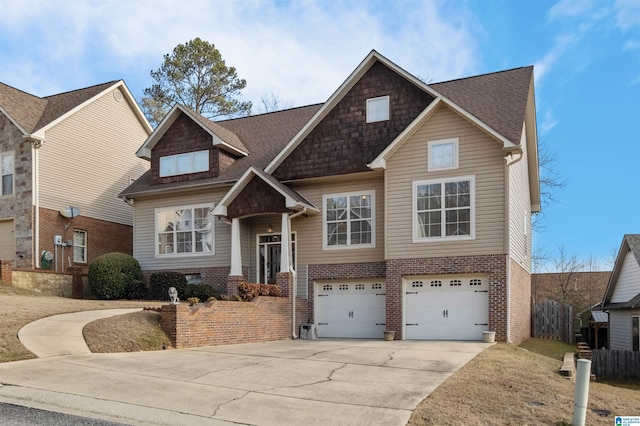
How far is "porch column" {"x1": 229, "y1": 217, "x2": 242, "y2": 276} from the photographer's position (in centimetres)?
1877

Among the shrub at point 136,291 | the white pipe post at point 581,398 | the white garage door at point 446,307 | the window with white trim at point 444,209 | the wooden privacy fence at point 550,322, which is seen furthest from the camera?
the wooden privacy fence at point 550,322

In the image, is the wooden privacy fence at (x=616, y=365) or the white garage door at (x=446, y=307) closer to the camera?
the white garage door at (x=446, y=307)

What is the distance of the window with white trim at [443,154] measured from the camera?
17.0 metres

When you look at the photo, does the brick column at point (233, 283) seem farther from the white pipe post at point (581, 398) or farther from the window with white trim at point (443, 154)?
the white pipe post at point (581, 398)

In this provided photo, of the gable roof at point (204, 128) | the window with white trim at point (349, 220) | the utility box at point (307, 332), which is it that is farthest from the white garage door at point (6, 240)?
the window with white trim at point (349, 220)

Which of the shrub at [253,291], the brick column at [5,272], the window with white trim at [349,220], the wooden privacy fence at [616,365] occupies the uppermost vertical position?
Answer: the window with white trim at [349,220]

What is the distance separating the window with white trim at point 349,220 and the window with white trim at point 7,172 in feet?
44.6

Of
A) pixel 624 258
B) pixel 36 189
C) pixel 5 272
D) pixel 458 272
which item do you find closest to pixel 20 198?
pixel 36 189

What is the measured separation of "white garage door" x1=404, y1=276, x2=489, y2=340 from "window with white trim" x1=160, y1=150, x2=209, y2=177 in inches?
359

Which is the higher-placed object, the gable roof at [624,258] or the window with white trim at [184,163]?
the window with white trim at [184,163]

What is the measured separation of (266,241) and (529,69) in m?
11.1

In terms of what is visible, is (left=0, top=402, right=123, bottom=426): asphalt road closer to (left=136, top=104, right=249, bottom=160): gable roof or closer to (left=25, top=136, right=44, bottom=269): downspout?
(left=136, top=104, right=249, bottom=160): gable roof

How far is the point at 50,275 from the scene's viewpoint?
2159cm

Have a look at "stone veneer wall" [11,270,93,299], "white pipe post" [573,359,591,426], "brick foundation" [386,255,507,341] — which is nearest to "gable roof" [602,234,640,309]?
"brick foundation" [386,255,507,341]
